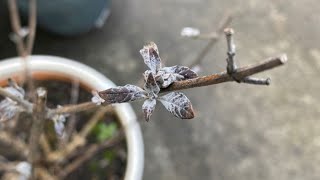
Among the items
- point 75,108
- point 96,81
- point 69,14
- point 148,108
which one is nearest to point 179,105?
point 148,108

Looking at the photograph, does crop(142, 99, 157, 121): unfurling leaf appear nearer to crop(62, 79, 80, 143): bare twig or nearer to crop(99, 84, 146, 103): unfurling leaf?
crop(99, 84, 146, 103): unfurling leaf

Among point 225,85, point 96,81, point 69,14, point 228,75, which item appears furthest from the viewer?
point 225,85

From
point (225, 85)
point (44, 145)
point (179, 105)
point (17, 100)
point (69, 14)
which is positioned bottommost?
point (179, 105)

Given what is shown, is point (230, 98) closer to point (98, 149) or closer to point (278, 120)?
point (278, 120)

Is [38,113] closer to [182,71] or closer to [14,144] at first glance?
[182,71]

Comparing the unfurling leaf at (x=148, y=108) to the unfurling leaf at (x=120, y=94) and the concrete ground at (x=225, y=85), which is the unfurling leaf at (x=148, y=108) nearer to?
the unfurling leaf at (x=120, y=94)

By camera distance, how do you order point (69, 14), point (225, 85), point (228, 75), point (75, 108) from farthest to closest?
1. point (225, 85)
2. point (69, 14)
3. point (75, 108)
4. point (228, 75)

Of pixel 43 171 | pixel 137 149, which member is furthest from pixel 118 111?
pixel 43 171
